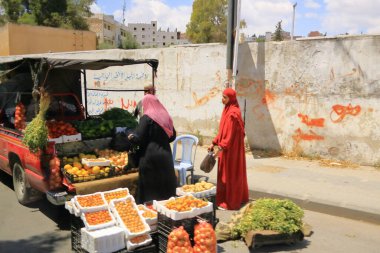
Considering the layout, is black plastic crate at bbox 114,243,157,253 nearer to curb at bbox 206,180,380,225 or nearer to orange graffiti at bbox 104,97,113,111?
curb at bbox 206,180,380,225

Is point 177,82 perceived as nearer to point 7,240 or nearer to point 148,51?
point 148,51

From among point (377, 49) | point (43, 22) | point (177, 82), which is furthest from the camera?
point (43, 22)

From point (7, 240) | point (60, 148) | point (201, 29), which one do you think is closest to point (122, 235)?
point (7, 240)

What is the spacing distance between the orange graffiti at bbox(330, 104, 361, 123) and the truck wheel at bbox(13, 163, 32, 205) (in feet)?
21.0

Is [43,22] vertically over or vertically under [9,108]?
over

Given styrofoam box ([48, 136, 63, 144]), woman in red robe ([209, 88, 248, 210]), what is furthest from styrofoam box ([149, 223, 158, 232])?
styrofoam box ([48, 136, 63, 144])

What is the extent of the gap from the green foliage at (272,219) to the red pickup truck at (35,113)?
2323mm

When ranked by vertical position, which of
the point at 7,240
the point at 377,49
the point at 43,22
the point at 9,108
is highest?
the point at 43,22

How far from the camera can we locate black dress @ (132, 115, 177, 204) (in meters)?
4.77

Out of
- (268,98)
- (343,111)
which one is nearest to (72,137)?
(268,98)

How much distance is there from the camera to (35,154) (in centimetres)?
552

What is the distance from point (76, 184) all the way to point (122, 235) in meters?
1.44

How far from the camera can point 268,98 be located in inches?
375

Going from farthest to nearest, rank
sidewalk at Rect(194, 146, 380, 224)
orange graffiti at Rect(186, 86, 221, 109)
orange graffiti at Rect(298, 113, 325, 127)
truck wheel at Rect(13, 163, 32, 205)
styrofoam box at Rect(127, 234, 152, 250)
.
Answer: orange graffiti at Rect(186, 86, 221, 109) → orange graffiti at Rect(298, 113, 325, 127) → truck wheel at Rect(13, 163, 32, 205) → sidewalk at Rect(194, 146, 380, 224) → styrofoam box at Rect(127, 234, 152, 250)
